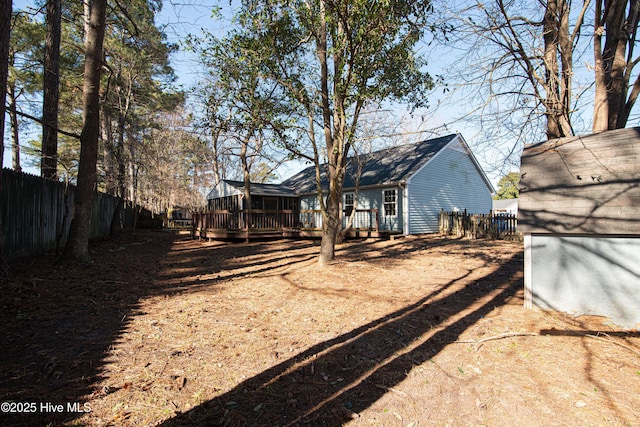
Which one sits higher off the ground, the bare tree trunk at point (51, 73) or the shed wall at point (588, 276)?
the bare tree trunk at point (51, 73)

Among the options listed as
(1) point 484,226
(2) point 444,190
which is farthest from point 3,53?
(2) point 444,190

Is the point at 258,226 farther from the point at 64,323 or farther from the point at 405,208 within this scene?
the point at 64,323

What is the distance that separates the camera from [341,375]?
3.24 metres

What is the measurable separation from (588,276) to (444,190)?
14883 millimetres

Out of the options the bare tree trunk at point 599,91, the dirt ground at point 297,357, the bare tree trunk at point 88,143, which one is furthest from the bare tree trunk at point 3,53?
the bare tree trunk at point 599,91

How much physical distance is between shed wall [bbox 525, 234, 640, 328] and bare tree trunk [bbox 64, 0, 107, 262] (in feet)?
30.4

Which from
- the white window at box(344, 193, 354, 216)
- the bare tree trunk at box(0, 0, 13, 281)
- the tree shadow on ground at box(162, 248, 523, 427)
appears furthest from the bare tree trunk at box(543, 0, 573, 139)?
the white window at box(344, 193, 354, 216)

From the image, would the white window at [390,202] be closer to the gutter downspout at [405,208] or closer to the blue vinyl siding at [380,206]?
the blue vinyl siding at [380,206]

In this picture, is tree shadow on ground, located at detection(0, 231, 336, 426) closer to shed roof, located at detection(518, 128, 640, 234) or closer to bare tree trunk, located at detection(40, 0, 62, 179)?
bare tree trunk, located at detection(40, 0, 62, 179)

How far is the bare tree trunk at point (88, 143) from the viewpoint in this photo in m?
7.39

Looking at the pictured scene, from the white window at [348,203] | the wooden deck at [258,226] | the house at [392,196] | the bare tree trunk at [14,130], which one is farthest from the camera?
the white window at [348,203]

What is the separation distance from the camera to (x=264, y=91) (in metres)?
8.86

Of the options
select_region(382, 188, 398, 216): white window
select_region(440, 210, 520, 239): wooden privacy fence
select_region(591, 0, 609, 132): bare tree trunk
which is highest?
select_region(591, 0, 609, 132): bare tree trunk

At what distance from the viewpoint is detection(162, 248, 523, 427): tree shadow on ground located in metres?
2.59
